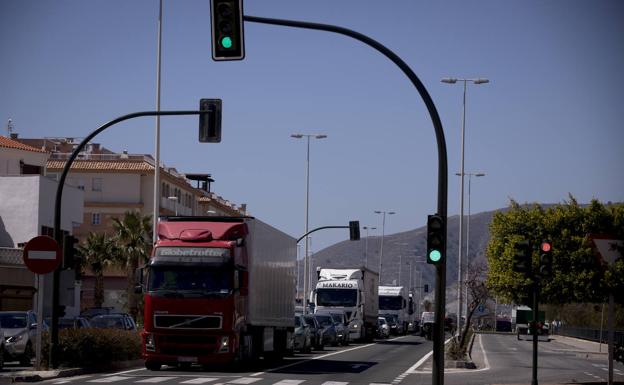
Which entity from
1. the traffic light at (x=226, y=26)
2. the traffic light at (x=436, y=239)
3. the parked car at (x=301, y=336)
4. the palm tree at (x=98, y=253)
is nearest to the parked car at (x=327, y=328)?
the parked car at (x=301, y=336)

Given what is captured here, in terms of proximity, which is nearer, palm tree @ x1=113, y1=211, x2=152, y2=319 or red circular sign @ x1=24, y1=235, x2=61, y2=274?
red circular sign @ x1=24, y1=235, x2=61, y2=274

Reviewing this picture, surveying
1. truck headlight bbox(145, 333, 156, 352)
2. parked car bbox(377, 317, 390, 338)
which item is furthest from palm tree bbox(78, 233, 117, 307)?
truck headlight bbox(145, 333, 156, 352)

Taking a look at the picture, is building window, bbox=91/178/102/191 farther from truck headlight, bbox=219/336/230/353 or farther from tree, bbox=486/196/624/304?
truck headlight, bbox=219/336/230/353

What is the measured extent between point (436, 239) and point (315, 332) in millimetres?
29227

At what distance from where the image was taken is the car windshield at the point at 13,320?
33938 millimetres

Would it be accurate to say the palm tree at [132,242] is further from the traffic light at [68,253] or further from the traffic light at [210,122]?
the traffic light at [210,122]

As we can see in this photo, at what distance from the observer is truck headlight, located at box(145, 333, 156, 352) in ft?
96.1

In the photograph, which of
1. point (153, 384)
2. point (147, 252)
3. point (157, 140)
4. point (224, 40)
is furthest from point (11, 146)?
point (224, 40)

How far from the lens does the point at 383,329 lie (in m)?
76.3

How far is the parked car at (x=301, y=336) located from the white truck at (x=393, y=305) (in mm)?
38233

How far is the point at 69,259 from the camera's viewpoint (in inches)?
1075

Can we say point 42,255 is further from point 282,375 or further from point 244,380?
point 282,375

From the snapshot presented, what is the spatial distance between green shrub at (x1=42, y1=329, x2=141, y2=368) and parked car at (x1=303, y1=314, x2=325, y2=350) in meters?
16.7

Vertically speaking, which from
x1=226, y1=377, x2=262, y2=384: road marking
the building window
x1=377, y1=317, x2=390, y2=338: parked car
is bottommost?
x1=377, y1=317, x2=390, y2=338: parked car
